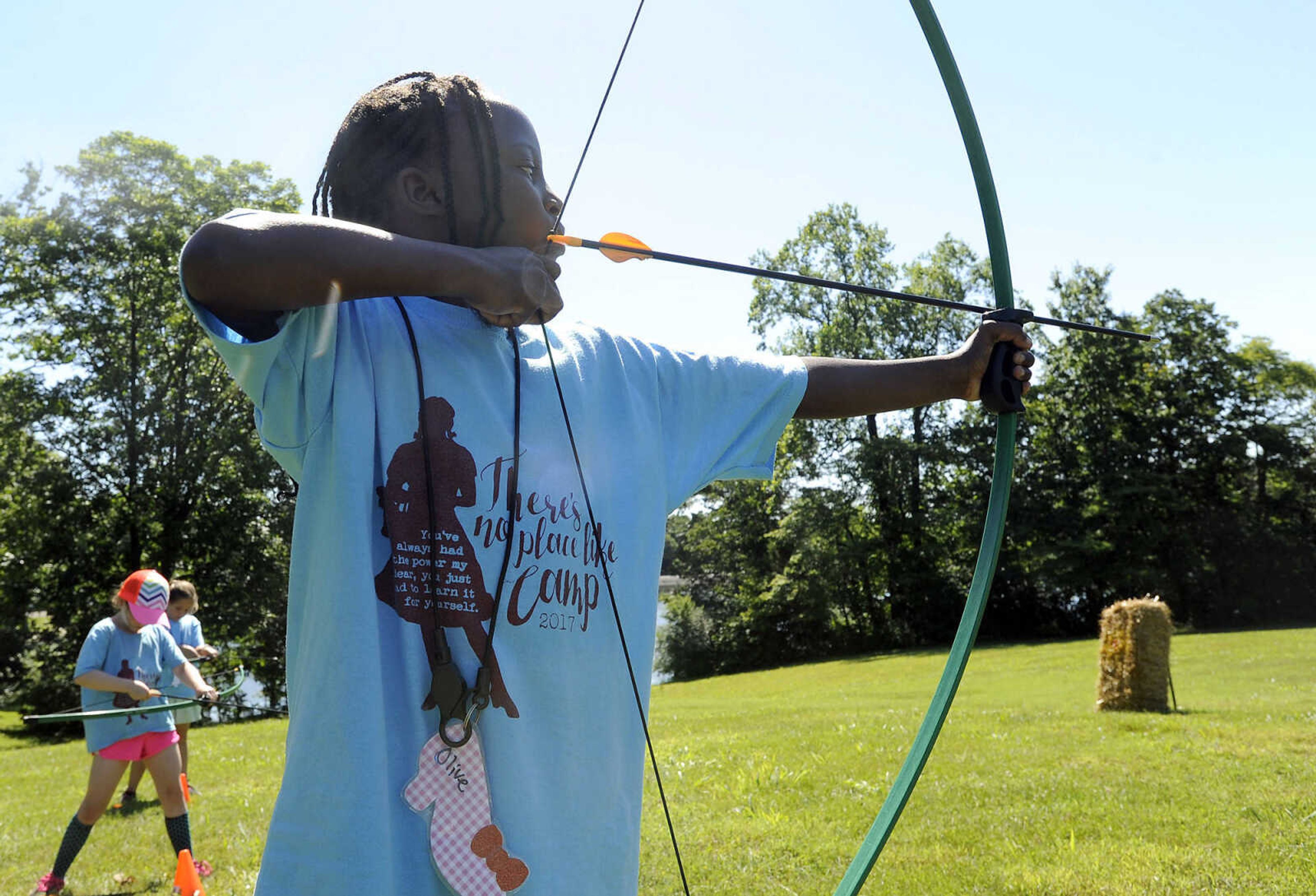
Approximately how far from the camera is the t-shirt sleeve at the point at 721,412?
1.46 metres

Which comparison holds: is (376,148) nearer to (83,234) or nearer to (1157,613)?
(1157,613)

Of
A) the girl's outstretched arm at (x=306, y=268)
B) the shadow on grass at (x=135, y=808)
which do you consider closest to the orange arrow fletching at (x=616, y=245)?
the girl's outstretched arm at (x=306, y=268)

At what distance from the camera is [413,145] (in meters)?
1.31

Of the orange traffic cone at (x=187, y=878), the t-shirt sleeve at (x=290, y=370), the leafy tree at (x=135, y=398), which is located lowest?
the orange traffic cone at (x=187, y=878)

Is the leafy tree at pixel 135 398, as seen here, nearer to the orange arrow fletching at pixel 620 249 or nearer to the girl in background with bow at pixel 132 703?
the girl in background with bow at pixel 132 703

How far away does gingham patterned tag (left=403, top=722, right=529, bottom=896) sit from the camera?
3.42ft

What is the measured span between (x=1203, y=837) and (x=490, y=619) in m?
4.59

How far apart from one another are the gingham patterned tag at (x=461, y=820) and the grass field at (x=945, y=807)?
3.49 meters

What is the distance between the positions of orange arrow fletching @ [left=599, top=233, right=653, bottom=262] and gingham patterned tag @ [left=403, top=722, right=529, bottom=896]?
2.29 feet

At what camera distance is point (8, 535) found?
21.5 metres

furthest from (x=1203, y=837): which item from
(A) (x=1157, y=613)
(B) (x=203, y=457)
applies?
(B) (x=203, y=457)

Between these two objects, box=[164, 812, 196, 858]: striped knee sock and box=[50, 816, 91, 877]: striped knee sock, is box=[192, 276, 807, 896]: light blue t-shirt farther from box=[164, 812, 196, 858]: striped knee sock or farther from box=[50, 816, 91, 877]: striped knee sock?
box=[50, 816, 91, 877]: striped knee sock

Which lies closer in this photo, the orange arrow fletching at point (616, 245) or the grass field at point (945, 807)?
the orange arrow fletching at point (616, 245)

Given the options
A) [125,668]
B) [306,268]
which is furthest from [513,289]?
[125,668]
